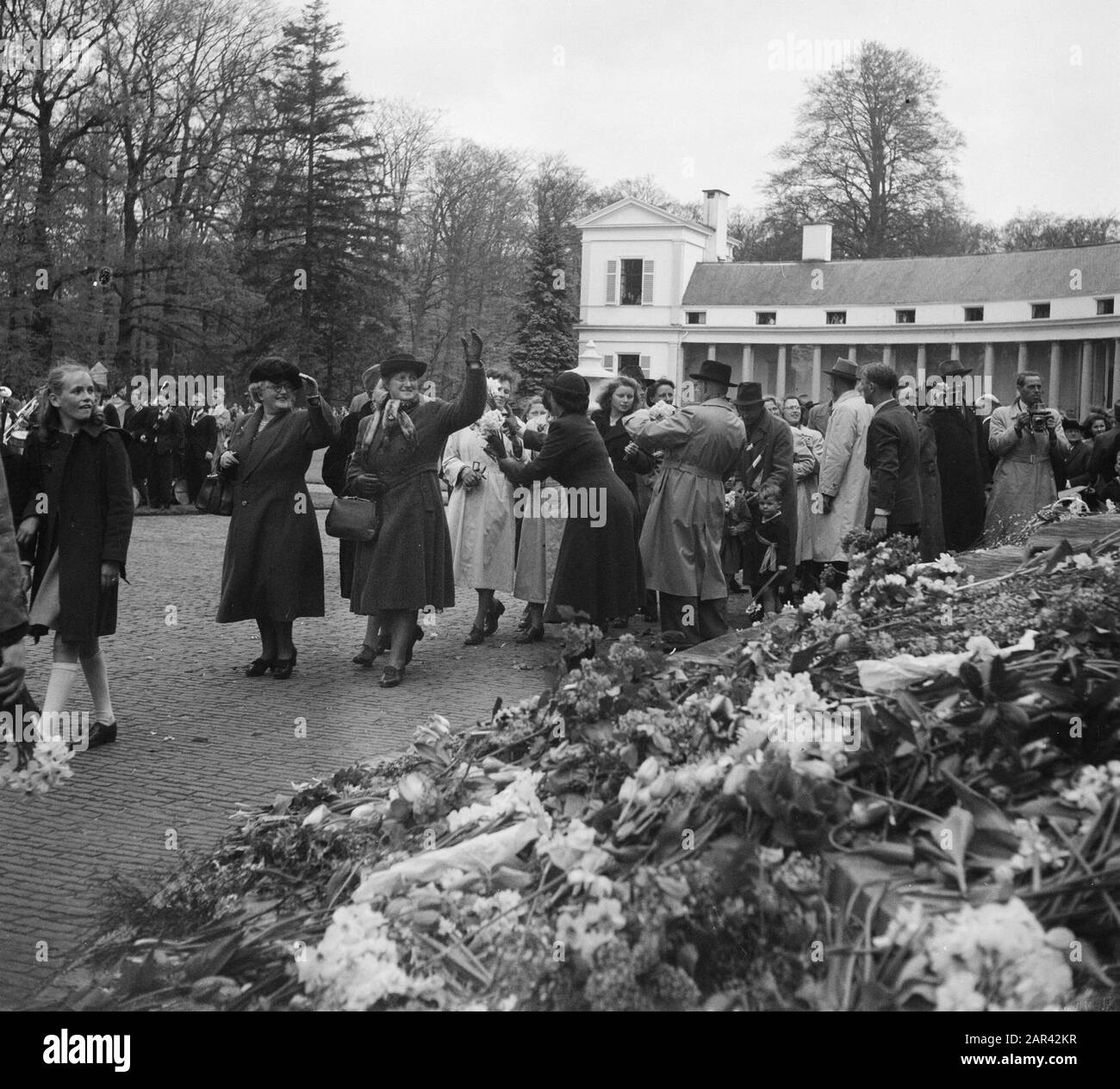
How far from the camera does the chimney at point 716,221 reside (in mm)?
62406

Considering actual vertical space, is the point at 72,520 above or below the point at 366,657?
above

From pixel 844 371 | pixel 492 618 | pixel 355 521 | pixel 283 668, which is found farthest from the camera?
pixel 844 371

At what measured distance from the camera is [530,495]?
11320 mm

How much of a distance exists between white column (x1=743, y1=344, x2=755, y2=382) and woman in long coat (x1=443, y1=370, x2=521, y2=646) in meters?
50.8

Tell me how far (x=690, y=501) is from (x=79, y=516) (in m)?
4.25

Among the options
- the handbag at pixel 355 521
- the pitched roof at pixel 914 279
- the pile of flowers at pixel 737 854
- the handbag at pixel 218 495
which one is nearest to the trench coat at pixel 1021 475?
the handbag at pixel 355 521

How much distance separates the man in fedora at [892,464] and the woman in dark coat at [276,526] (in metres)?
3.94

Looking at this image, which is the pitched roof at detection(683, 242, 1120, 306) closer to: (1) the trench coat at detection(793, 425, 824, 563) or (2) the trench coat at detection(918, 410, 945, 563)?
(1) the trench coat at detection(793, 425, 824, 563)

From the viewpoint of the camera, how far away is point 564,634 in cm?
498

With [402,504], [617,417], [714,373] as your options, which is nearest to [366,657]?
[402,504]

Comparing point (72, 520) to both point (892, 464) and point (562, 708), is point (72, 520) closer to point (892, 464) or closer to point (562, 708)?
point (562, 708)

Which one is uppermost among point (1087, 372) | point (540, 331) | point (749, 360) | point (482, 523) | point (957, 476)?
point (540, 331)

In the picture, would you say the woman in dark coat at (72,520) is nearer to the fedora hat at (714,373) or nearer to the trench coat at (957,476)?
the fedora hat at (714,373)
